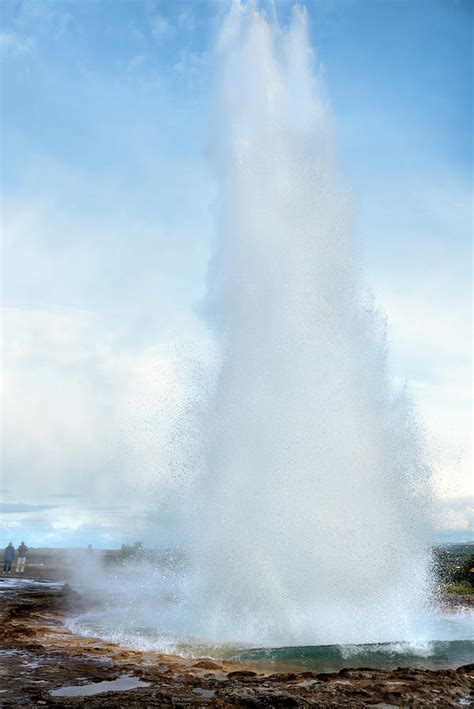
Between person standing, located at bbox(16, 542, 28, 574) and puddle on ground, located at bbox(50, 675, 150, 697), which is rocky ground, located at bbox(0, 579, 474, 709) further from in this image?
person standing, located at bbox(16, 542, 28, 574)

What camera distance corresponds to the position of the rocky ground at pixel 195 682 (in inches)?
329

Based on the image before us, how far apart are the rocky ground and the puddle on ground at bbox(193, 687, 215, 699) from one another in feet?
0.05

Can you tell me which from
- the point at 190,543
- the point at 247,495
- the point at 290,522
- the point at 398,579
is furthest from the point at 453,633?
the point at 190,543

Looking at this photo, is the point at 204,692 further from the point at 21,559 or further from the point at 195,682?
the point at 21,559

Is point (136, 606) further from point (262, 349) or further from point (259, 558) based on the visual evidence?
point (262, 349)

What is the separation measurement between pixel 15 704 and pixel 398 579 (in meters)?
10.9

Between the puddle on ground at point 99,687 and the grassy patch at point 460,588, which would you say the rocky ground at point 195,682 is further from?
the grassy patch at point 460,588

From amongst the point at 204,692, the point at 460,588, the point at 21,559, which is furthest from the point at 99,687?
the point at 21,559

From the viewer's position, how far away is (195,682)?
953 centimetres

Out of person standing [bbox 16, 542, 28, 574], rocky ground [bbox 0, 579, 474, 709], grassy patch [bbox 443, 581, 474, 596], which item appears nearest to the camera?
rocky ground [bbox 0, 579, 474, 709]

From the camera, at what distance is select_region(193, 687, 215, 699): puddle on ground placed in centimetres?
873

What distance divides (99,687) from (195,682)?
5.00 ft

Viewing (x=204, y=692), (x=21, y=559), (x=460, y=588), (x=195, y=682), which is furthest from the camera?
(x=21, y=559)

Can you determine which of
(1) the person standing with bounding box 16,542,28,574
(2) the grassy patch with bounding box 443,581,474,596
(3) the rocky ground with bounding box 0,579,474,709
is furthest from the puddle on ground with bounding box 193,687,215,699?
(1) the person standing with bounding box 16,542,28,574
